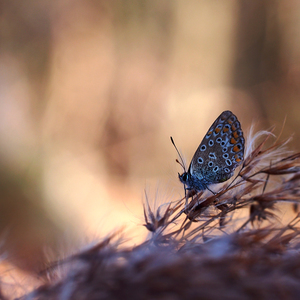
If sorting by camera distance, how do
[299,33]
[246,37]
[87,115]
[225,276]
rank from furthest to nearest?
[246,37] → [299,33] → [87,115] → [225,276]

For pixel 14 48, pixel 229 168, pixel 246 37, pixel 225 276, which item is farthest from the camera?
pixel 246 37

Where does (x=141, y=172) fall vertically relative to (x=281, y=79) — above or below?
below

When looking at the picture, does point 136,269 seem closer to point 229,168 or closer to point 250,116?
point 229,168

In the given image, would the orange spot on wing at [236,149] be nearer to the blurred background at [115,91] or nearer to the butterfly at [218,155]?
the butterfly at [218,155]

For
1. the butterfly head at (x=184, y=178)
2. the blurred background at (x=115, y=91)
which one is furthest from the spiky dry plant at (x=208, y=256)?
the blurred background at (x=115, y=91)

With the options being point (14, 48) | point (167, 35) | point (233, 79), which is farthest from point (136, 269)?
point (233, 79)

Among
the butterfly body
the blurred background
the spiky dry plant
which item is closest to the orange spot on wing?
the butterfly body

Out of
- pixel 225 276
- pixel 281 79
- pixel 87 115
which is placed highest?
pixel 281 79

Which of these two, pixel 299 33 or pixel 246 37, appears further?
pixel 246 37
